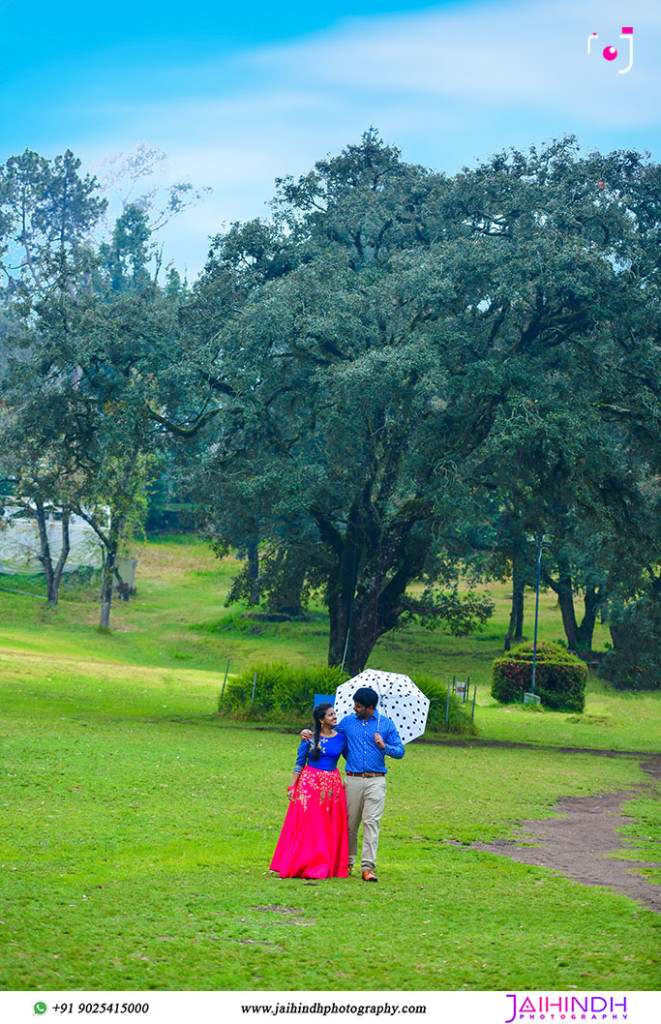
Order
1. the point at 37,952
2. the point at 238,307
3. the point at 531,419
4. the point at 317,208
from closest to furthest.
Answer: the point at 37,952, the point at 531,419, the point at 238,307, the point at 317,208

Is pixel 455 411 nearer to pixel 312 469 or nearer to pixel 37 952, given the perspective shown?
pixel 312 469

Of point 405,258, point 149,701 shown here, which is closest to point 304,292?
point 405,258

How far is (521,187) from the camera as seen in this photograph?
25969 millimetres

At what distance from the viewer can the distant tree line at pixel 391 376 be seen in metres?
24.1

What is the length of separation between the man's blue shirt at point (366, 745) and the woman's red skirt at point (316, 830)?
0.27m

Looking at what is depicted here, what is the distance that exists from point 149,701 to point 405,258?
13.6m

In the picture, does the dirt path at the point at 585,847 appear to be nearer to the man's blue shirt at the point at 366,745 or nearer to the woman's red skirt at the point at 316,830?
the man's blue shirt at the point at 366,745

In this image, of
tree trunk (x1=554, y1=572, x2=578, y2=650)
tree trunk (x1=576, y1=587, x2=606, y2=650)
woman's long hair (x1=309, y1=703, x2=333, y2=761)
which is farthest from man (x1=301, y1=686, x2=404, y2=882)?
tree trunk (x1=576, y1=587, x2=606, y2=650)

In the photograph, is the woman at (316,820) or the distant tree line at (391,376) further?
the distant tree line at (391,376)

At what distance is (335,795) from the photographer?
1035cm

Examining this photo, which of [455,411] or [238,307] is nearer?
[455,411]

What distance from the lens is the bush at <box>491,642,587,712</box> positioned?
3559 cm
